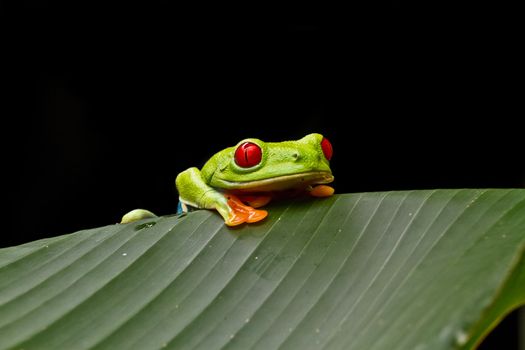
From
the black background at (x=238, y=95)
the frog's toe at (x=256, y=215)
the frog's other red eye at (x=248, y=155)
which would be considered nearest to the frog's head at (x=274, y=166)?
the frog's other red eye at (x=248, y=155)

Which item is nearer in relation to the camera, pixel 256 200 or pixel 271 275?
pixel 271 275

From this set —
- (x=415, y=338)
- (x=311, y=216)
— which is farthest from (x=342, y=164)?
(x=415, y=338)

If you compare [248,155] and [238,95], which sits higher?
[248,155]

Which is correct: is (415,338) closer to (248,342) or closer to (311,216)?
(248,342)

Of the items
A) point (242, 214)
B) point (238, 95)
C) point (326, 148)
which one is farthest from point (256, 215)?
point (238, 95)

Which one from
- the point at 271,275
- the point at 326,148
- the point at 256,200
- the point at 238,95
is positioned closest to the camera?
the point at 271,275

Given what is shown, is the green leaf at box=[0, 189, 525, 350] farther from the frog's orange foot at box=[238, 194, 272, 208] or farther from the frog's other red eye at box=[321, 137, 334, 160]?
the frog's other red eye at box=[321, 137, 334, 160]

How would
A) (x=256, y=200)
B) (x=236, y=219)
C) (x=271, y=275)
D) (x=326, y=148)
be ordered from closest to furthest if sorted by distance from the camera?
1. (x=271, y=275)
2. (x=236, y=219)
3. (x=256, y=200)
4. (x=326, y=148)

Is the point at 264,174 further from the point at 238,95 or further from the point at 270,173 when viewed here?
the point at 238,95
